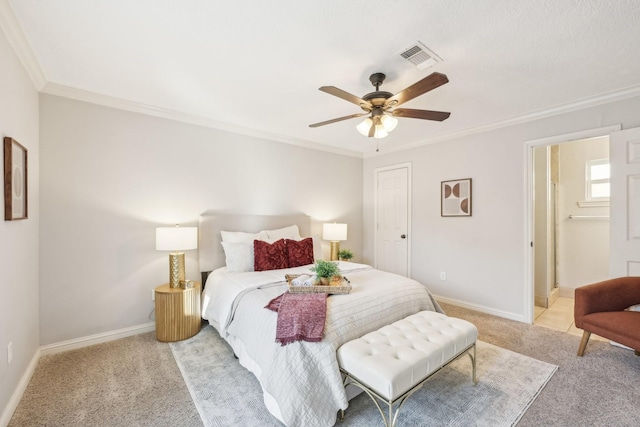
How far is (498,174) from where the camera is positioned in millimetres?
3471

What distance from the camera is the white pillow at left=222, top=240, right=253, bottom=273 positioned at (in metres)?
3.06

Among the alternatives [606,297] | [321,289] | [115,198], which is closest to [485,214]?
[606,297]

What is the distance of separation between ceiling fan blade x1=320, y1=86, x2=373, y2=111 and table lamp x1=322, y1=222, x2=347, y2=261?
2263 millimetres

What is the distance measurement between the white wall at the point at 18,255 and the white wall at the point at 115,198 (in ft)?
0.44

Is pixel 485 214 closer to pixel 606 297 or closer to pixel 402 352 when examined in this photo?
pixel 606 297

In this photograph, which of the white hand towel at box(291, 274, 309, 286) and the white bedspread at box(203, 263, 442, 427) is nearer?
the white bedspread at box(203, 263, 442, 427)

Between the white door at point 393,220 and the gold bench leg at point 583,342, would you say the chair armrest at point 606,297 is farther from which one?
the white door at point 393,220

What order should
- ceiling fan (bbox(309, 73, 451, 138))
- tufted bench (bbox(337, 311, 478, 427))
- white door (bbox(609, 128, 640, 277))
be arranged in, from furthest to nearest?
white door (bbox(609, 128, 640, 277)) < ceiling fan (bbox(309, 73, 451, 138)) < tufted bench (bbox(337, 311, 478, 427))

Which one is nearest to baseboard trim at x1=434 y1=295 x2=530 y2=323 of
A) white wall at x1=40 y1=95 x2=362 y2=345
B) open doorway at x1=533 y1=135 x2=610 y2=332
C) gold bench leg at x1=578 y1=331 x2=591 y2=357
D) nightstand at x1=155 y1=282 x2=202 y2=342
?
open doorway at x1=533 y1=135 x2=610 y2=332

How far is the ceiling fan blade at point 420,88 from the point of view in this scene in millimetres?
1757

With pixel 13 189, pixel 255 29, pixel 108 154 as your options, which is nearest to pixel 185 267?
pixel 108 154

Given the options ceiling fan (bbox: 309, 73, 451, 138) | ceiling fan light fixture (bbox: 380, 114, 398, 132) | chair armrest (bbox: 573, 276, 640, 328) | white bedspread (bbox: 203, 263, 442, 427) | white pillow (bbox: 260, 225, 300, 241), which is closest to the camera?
white bedspread (bbox: 203, 263, 442, 427)

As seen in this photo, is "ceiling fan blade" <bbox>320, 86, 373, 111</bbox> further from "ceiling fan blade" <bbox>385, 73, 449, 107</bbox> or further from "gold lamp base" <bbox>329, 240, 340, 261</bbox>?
"gold lamp base" <bbox>329, 240, 340, 261</bbox>

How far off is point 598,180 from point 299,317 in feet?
16.0
